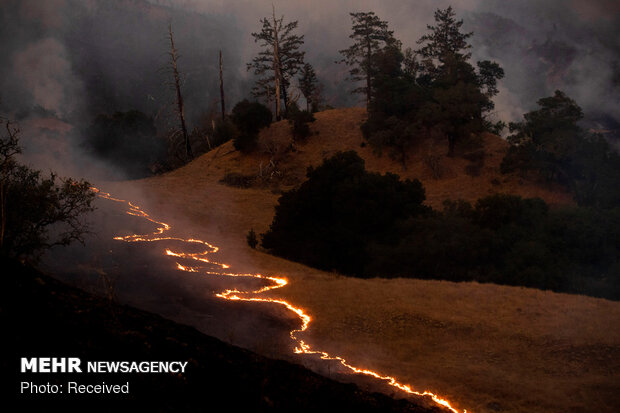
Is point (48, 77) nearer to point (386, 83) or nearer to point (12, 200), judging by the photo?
point (386, 83)

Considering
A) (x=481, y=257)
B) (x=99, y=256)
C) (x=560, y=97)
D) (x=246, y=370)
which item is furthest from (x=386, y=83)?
(x=246, y=370)

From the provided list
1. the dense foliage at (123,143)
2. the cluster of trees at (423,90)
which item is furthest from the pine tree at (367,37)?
the dense foliage at (123,143)

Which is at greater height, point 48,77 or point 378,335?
point 48,77

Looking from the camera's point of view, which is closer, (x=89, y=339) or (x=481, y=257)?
(x=89, y=339)

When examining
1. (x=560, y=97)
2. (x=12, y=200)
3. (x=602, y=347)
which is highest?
(x=560, y=97)

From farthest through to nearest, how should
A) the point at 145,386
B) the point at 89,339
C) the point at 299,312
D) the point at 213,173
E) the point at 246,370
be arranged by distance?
the point at 213,173, the point at 299,312, the point at 246,370, the point at 89,339, the point at 145,386

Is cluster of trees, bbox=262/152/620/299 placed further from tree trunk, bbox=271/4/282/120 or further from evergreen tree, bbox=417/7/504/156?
tree trunk, bbox=271/4/282/120

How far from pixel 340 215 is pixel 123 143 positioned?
28.5m

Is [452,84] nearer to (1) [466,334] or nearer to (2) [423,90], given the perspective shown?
(2) [423,90]

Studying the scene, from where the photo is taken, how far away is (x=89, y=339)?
3.79m

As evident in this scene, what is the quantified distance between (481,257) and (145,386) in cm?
1633

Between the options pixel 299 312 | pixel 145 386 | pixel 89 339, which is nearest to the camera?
pixel 145 386

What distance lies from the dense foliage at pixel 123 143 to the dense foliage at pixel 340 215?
2503 cm

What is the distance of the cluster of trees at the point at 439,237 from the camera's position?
17484 millimetres
